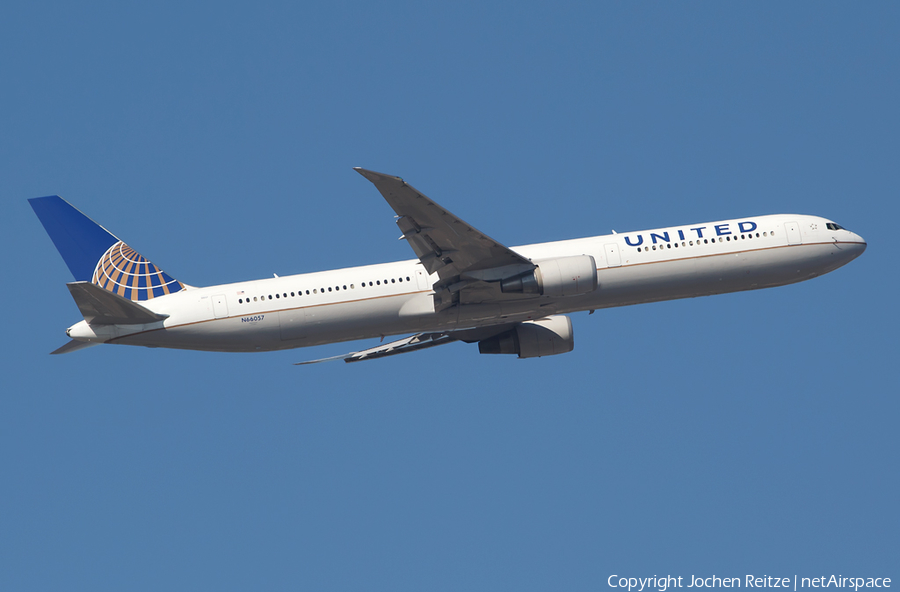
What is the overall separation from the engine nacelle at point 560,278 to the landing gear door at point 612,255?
1.56m

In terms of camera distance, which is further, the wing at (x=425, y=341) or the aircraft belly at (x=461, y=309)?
the wing at (x=425, y=341)

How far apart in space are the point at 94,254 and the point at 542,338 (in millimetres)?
19144

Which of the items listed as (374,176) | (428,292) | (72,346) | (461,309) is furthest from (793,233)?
(72,346)

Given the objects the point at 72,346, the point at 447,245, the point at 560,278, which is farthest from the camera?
the point at 72,346

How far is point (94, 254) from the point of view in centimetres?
3838

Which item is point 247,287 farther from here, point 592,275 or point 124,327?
point 592,275

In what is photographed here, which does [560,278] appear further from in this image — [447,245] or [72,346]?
[72,346]

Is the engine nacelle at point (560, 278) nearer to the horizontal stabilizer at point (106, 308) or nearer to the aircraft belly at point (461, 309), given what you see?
the aircraft belly at point (461, 309)

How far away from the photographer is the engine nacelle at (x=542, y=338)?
135 ft

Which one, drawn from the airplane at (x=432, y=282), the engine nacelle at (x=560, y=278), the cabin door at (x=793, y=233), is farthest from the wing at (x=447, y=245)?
the cabin door at (x=793, y=233)

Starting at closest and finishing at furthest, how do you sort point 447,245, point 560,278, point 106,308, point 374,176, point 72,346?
point 374,176 → point 106,308 → point 447,245 → point 560,278 → point 72,346

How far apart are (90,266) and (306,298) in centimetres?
948

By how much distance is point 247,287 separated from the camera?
36.6m

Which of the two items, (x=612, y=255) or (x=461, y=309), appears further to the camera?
(x=612, y=255)
